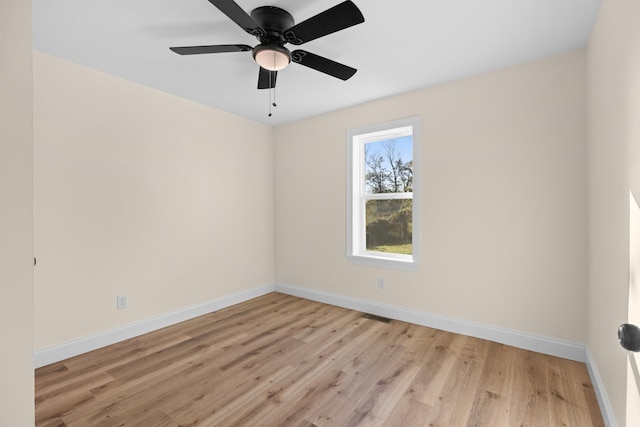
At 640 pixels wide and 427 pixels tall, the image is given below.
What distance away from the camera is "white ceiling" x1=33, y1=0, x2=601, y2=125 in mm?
1782

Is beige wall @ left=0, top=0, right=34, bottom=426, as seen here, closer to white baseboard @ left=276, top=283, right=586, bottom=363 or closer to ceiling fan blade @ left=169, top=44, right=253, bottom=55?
ceiling fan blade @ left=169, top=44, right=253, bottom=55

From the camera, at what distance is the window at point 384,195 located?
3.18 m

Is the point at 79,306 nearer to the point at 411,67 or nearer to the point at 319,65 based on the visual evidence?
the point at 319,65

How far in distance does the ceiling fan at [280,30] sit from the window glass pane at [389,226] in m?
1.75

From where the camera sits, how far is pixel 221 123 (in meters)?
3.60

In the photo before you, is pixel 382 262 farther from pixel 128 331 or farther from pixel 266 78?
pixel 128 331

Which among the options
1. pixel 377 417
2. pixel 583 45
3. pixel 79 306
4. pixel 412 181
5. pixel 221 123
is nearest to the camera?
pixel 377 417

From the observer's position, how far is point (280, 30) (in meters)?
1.82

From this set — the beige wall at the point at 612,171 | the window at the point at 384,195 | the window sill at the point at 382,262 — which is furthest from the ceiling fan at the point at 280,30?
the window sill at the point at 382,262

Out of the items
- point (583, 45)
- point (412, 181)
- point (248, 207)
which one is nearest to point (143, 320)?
point (248, 207)

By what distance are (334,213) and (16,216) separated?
2931mm

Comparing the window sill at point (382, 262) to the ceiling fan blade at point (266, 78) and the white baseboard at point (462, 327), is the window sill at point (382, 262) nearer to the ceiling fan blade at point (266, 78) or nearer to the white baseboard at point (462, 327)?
the white baseboard at point (462, 327)

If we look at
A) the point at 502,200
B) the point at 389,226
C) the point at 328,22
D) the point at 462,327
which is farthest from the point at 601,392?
the point at 328,22

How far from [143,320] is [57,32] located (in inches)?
97.0
